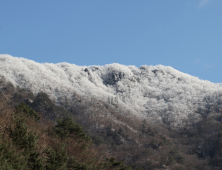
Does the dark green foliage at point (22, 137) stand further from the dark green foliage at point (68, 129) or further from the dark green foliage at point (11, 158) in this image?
the dark green foliage at point (68, 129)

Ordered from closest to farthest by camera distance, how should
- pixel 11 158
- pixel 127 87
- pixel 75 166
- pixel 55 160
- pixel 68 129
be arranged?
pixel 11 158, pixel 55 160, pixel 75 166, pixel 68 129, pixel 127 87

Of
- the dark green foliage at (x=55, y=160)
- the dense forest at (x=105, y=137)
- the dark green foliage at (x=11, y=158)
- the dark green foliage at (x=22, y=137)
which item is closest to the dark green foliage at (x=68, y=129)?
the dense forest at (x=105, y=137)

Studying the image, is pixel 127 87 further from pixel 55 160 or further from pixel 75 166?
pixel 55 160

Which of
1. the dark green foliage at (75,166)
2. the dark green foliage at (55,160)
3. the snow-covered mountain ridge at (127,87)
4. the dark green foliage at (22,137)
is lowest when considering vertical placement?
the dark green foliage at (75,166)

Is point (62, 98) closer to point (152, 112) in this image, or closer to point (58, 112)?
point (58, 112)

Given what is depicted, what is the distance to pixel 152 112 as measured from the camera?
137 metres

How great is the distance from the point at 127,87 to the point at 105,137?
280 feet

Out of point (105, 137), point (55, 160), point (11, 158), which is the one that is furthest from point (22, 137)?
point (105, 137)

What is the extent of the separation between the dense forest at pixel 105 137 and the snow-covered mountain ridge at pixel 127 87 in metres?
10.5

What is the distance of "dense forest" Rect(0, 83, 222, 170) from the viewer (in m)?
13.9

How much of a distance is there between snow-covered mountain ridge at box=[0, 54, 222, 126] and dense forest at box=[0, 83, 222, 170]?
10.5 m

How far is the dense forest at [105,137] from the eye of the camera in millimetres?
13883

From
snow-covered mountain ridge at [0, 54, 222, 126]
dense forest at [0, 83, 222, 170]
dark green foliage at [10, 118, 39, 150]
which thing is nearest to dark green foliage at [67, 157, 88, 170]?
dense forest at [0, 83, 222, 170]

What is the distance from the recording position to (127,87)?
6772 inches
